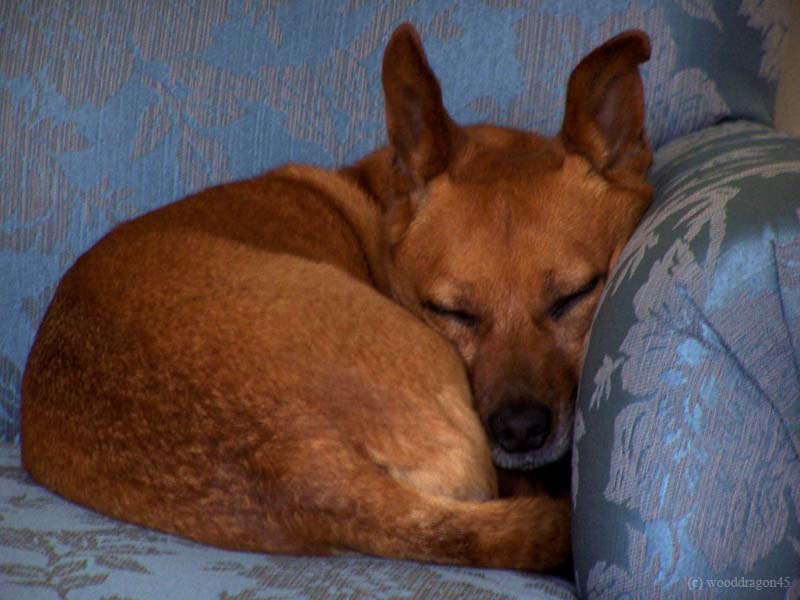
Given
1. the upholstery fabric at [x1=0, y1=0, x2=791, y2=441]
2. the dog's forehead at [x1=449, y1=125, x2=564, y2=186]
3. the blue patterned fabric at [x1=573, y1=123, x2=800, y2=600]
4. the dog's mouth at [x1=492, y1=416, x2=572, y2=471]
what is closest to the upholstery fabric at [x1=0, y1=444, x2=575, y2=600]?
the blue patterned fabric at [x1=573, y1=123, x2=800, y2=600]

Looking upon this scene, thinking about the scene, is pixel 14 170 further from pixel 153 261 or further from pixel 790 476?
pixel 790 476

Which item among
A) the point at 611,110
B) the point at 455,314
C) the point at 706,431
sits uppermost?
the point at 611,110

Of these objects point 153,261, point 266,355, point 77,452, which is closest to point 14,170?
point 153,261

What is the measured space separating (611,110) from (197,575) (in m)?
1.21

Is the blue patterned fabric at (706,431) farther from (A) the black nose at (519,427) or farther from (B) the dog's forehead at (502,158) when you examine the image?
(B) the dog's forehead at (502,158)

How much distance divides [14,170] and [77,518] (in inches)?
48.2

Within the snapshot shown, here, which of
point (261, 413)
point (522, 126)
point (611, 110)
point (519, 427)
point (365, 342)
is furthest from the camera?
point (522, 126)

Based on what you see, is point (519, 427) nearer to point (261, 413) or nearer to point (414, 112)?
point (261, 413)

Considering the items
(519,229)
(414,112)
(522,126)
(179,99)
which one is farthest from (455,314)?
(179,99)

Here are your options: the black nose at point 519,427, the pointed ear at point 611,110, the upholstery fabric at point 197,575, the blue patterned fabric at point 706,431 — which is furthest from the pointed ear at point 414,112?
the upholstery fabric at point 197,575

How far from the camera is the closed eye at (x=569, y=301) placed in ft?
5.99

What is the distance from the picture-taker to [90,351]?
1622 mm

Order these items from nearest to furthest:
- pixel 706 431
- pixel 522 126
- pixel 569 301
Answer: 1. pixel 706 431
2. pixel 569 301
3. pixel 522 126

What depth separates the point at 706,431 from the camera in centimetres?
123
